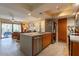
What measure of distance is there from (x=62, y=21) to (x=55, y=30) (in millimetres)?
445

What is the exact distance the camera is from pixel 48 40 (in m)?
6.12

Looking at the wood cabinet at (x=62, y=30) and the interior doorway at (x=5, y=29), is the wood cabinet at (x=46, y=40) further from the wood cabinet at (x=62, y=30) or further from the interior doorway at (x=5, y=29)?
the interior doorway at (x=5, y=29)

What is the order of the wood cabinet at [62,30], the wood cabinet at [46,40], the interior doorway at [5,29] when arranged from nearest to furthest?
the interior doorway at [5,29] → the wood cabinet at [62,30] → the wood cabinet at [46,40]

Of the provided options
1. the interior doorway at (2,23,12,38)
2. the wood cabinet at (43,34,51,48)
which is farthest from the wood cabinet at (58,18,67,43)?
the interior doorway at (2,23,12,38)

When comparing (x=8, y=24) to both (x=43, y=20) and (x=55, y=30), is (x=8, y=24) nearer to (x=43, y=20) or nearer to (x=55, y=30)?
(x=43, y=20)

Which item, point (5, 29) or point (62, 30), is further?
point (62, 30)

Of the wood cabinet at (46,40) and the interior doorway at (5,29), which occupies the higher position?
the interior doorway at (5,29)

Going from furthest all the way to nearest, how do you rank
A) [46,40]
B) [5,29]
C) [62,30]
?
[46,40] < [62,30] < [5,29]

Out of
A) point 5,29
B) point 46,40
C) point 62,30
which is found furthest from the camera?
point 46,40

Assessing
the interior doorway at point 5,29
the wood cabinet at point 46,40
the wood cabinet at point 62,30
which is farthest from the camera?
the wood cabinet at point 46,40

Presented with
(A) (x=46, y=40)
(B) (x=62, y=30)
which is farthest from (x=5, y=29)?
(A) (x=46, y=40)

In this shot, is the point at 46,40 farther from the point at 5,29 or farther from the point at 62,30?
the point at 5,29

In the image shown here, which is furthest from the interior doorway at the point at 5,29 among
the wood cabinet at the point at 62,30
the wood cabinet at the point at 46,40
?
the wood cabinet at the point at 46,40

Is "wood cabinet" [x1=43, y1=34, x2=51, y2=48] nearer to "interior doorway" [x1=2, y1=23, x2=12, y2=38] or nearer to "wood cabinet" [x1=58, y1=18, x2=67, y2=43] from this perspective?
"wood cabinet" [x1=58, y1=18, x2=67, y2=43]
